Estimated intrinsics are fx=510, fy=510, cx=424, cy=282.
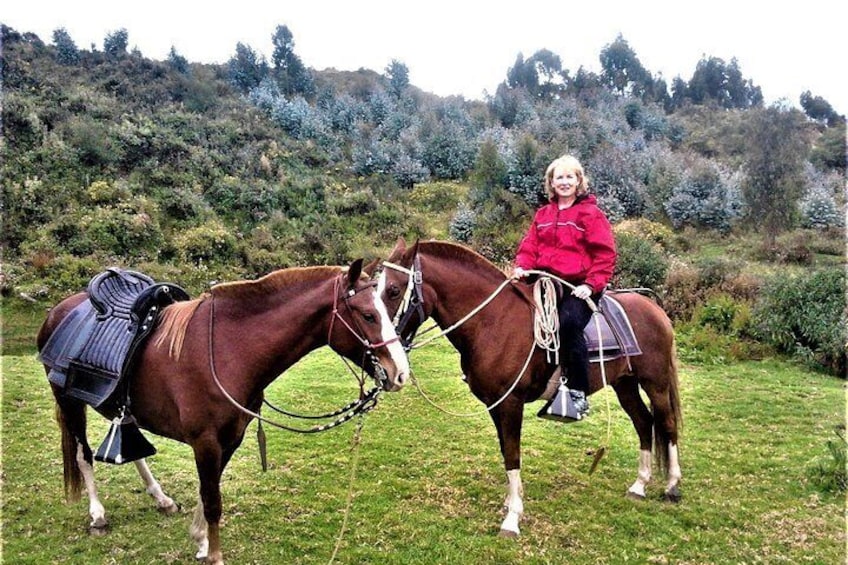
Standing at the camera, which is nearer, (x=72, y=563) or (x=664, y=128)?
(x=72, y=563)

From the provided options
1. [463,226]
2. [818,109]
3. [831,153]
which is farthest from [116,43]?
[818,109]

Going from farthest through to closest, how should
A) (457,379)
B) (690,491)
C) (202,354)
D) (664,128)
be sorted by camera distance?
(664,128), (457,379), (690,491), (202,354)

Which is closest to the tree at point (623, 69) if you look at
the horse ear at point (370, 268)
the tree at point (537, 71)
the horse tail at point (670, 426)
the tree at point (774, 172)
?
the tree at point (537, 71)

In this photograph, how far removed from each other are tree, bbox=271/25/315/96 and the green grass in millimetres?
31153

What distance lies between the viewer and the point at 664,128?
1282 inches

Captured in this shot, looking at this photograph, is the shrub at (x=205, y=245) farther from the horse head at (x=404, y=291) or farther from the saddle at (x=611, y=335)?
the saddle at (x=611, y=335)

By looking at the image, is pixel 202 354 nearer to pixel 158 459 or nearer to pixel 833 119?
pixel 158 459

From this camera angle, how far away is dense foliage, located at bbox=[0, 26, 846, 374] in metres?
15.7

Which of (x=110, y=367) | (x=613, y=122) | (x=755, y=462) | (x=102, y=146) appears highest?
(x=613, y=122)

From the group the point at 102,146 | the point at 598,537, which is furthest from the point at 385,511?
the point at 102,146

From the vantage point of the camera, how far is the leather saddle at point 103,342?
3.26 m

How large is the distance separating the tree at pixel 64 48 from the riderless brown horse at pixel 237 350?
32859 millimetres

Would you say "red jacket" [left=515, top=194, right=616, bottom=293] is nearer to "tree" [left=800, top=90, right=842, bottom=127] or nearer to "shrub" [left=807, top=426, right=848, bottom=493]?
"shrub" [left=807, top=426, right=848, bottom=493]

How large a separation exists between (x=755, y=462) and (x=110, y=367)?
5.82 m
